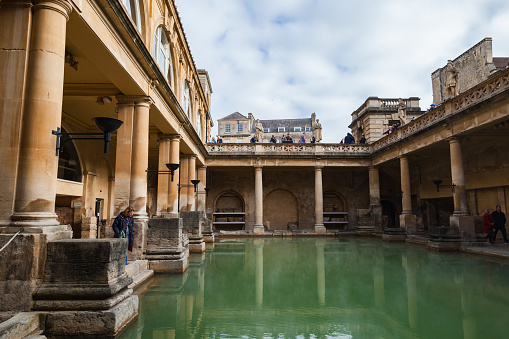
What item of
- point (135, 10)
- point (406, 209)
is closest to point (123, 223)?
point (135, 10)

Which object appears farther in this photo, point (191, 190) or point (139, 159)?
point (191, 190)

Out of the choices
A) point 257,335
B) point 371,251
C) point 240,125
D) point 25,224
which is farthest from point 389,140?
point 240,125

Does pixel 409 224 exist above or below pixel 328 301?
above

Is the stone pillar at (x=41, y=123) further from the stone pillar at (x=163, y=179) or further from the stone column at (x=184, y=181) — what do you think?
the stone column at (x=184, y=181)

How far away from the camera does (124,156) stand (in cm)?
807

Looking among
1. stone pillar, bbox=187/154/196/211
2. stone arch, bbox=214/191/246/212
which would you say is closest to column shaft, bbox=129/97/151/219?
stone pillar, bbox=187/154/196/211

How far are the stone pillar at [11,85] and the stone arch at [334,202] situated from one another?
23.9 m

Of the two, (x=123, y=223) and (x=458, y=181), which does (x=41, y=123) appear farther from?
(x=458, y=181)

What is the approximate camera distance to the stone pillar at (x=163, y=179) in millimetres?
11891

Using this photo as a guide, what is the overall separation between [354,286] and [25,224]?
20.0 ft

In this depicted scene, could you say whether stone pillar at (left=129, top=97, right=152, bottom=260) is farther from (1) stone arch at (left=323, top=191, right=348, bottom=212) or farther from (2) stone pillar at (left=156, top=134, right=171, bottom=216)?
(1) stone arch at (left=323, top=191, right=348, bottom=212)

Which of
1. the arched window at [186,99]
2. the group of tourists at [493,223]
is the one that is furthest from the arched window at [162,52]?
the group of tourists at [493,223]

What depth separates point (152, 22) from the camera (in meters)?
9.07

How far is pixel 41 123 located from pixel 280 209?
74.1 ft
